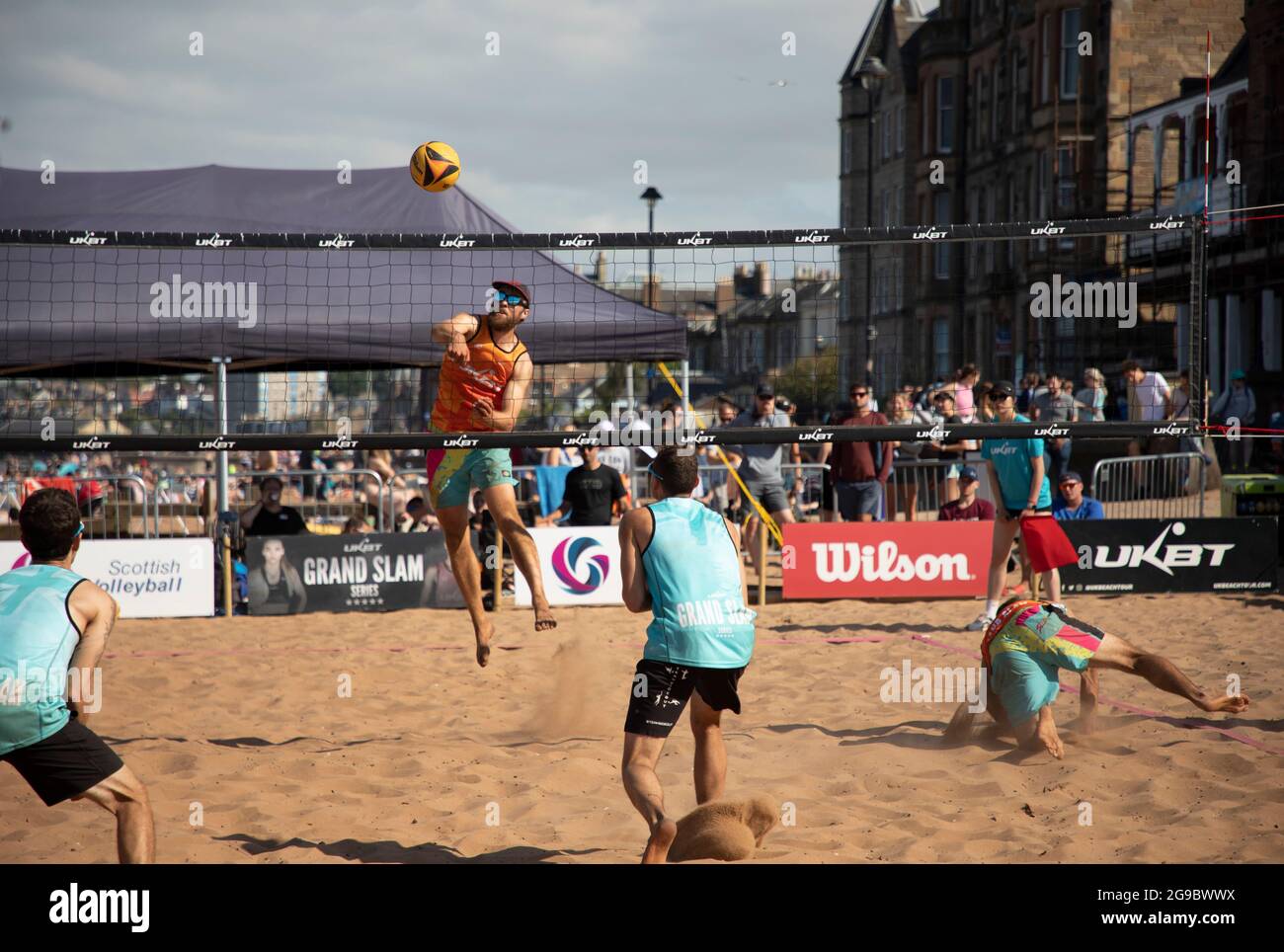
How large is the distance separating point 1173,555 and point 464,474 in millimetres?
7537

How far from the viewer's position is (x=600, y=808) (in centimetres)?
530

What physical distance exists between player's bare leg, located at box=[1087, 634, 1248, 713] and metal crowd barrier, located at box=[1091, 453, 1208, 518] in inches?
295

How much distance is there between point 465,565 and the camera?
6.41m

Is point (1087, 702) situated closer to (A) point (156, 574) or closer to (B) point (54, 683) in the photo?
(B) point (54, 683)

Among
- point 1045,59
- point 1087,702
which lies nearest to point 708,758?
point 1087,702

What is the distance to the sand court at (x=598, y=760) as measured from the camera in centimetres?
479

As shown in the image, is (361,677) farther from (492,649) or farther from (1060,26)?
(1060,26)

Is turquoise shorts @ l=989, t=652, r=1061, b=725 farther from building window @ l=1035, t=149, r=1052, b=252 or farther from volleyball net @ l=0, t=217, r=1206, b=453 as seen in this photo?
building window @ l=1035, t=149, r=1052, b=252

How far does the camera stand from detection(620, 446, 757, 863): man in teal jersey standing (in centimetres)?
431

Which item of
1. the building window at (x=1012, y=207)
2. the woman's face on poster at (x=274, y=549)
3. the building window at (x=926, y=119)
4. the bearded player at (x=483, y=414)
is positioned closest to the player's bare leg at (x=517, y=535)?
the bearded player at (x=483, y=414)
